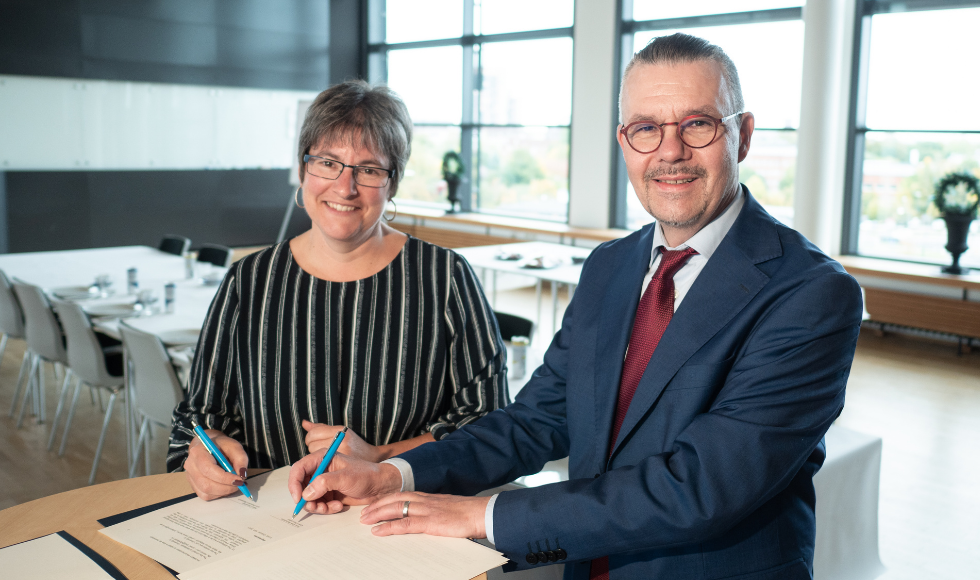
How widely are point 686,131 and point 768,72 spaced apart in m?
7.66

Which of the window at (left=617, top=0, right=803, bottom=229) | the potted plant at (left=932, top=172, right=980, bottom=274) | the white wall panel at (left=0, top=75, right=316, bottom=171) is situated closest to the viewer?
the potted plant at (left=932, top=172, right=980, bottom=274)

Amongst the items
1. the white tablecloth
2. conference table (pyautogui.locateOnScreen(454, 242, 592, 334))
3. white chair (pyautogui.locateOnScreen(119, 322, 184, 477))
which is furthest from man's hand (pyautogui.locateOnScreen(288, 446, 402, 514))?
conference table (pyautogui.locateOnScreen(454, 242, 592, 334))

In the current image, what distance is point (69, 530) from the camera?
1334 millimetres

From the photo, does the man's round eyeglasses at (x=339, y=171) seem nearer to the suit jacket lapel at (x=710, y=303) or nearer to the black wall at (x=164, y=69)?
the suit jacket lapel at (x=710, y=303)

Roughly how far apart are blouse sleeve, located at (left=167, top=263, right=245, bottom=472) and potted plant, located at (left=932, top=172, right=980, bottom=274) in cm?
668

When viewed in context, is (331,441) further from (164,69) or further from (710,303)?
(164,69)

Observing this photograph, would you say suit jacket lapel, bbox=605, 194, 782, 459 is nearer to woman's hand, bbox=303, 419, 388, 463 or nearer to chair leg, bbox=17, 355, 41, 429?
woman's hand, bbox=303, 419, 388, 463

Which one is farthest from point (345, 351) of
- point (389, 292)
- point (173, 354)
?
point (173, 354)

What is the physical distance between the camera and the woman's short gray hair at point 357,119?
1761 mm

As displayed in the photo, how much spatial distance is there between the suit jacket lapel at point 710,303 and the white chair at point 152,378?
265cm

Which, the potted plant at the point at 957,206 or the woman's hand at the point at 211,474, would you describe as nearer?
the woman's hand at the point at 211,474

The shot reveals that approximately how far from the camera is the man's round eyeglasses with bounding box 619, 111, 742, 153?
1.34 metres

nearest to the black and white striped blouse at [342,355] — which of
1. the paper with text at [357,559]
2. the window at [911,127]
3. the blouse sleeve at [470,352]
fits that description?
the blouse sleeve at [470,352]

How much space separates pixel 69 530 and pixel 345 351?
722 mm
